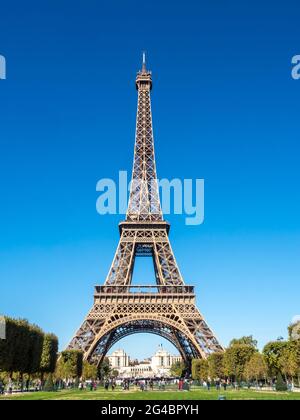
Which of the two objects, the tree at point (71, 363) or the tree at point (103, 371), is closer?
the tree at point (71, 363)

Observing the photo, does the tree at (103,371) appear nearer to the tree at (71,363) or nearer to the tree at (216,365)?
the tree at (71,363)

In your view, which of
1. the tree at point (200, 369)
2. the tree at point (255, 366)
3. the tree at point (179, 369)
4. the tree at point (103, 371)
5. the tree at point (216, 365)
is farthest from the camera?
the tree at point (179, 369)

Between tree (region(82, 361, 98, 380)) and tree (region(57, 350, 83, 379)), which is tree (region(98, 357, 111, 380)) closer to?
tree (region(82, 361, 98, 380))

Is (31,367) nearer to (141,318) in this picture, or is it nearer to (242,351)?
(141,318)

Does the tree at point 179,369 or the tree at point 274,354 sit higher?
the tree at point 274,354

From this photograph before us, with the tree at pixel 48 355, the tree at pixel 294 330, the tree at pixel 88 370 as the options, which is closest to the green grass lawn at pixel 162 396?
the tree at pixel 294 330
